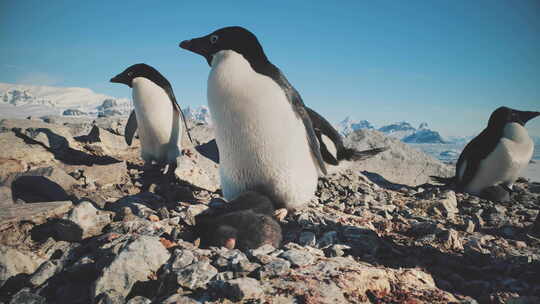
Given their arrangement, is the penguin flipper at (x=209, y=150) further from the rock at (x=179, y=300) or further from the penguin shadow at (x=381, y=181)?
the rock at (x=179, y=300)

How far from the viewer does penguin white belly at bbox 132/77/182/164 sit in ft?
16.0

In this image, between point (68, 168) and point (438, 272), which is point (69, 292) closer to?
point (438, 272)

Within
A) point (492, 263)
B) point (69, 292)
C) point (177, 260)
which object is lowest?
point (492, 263)

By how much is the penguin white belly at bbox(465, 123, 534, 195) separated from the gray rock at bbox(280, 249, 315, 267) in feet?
16.8

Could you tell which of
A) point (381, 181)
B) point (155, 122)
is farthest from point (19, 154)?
point (381, 181)

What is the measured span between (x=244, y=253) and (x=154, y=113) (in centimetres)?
396

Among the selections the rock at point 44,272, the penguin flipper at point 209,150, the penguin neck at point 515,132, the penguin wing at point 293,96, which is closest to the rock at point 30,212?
the rock at point 44,272

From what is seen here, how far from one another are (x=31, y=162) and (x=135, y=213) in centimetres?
330

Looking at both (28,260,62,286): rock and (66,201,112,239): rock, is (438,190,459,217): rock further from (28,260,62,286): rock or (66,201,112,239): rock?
(28,260,62,286): rock

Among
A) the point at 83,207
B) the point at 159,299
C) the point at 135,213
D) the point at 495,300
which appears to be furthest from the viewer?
the point at 135,213

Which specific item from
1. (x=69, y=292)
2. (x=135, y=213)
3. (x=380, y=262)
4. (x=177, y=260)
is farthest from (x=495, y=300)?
(x=135, y=213)

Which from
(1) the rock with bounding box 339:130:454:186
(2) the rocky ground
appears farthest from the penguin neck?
(1) the rock with bounding box 339:130:454:186

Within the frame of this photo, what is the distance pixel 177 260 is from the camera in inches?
52.6

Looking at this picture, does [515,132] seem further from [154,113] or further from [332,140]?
[154,113]
